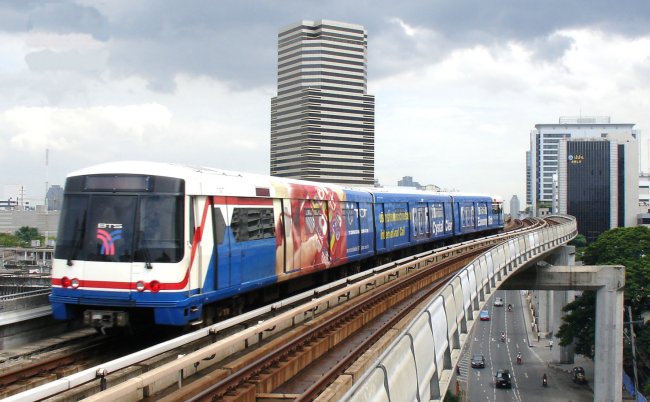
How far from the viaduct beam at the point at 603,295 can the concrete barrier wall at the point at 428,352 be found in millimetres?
21633

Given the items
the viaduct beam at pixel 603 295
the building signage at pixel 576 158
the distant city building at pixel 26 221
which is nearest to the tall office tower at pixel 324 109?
the building signage at pixel 576 158

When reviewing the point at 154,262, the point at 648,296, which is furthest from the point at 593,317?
the point at 154,262

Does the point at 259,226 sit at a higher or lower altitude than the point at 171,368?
higher

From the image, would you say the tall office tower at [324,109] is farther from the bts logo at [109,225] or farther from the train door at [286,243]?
the bts logo at [109,225]

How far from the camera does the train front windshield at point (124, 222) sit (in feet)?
37.0

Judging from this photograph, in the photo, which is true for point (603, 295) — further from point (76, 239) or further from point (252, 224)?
point (76, 239)

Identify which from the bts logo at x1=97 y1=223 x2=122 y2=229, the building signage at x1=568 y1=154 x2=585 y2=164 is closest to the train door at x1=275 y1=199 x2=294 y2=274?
the bts logo at x1=97 y1=223 x2=122 y2=229

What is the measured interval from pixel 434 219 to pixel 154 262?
77.8 ft

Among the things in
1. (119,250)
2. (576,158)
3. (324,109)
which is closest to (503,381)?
(119,250)

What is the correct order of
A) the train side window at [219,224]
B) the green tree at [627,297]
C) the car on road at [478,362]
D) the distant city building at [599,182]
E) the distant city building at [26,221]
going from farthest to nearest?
Answer: the distant city building at [599,182]
the distant city building at [26,221]
the car on road at [478,362]
the green tree at [627,297]
the train side window at [219,224]

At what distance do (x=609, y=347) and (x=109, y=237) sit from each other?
35.2 m

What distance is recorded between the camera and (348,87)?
561 ft

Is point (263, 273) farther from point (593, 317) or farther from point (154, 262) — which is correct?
point (593, 317)

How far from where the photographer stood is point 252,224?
557 inches
